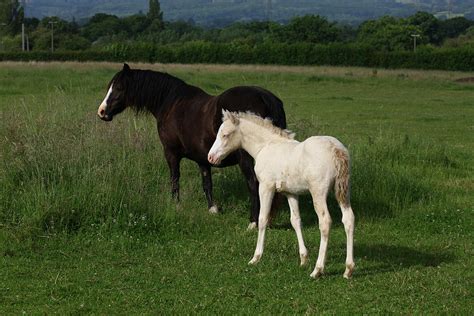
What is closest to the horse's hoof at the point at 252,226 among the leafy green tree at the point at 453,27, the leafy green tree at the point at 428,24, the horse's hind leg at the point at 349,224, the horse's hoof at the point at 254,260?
the horse's hoof at the point at 254,260

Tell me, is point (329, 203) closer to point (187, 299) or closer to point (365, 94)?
point (187, 299)

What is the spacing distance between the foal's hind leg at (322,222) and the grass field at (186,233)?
0.41 ft

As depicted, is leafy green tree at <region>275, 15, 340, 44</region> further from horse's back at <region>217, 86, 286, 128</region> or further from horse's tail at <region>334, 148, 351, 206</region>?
horse's tail at <region>334, 148, 351, 206</region>

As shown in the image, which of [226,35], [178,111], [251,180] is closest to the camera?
[251,180]

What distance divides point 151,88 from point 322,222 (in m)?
4.47

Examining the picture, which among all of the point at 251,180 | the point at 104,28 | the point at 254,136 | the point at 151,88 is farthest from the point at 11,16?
the point at 254,136

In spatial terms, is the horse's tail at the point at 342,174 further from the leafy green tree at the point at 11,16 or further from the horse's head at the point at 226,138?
the leafy green tree at the point at 11,16

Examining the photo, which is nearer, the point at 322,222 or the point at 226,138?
the point at 322,222

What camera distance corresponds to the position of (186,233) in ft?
30.6

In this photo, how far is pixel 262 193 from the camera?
25.3ft

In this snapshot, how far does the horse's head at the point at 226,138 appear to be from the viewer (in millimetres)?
7969

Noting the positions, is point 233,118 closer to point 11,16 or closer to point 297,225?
point 297,225

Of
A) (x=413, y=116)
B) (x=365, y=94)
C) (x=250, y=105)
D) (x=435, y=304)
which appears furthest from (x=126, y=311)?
(x=365, y=94)

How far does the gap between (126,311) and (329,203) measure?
16.2 ft
